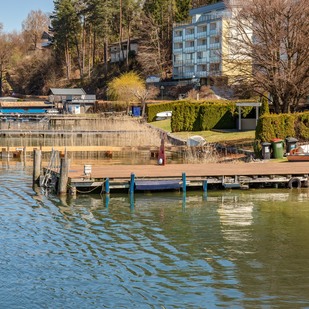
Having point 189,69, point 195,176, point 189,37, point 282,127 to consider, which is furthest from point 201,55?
point 195,176

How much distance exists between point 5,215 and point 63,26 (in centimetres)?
10482

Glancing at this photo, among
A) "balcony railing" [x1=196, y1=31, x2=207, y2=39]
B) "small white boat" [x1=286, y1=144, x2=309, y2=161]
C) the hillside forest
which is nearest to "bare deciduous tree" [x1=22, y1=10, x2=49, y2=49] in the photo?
the hillside forest

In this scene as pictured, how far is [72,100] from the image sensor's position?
106m

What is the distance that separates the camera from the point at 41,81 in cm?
14788

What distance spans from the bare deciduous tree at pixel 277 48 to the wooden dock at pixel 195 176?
1243 centimetres

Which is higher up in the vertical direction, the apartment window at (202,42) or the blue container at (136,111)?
the apartment window at (202,42)

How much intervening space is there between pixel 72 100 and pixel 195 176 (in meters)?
76.1

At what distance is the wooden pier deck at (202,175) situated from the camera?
3191cm

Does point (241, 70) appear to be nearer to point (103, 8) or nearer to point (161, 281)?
point (161, 281)

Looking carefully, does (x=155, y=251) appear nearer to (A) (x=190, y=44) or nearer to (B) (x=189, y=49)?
(B) (x=189, y=49)

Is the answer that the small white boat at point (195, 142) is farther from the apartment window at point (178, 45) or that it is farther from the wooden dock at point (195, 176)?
the apartment window at point (178, 45)

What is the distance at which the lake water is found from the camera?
16.9m

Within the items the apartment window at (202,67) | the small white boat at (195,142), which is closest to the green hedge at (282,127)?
the small white boat at (195,142)

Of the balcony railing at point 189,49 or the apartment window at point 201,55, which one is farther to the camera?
the balcony railing at point 189,49
